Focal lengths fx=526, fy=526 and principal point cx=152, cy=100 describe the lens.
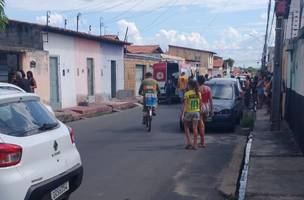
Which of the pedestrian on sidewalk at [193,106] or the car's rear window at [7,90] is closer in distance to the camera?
the car's rear window at [7,90]

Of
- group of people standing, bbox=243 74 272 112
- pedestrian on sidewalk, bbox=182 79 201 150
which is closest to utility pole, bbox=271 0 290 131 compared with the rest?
pedestrian on sidewalk, bbox=182 79 201 150

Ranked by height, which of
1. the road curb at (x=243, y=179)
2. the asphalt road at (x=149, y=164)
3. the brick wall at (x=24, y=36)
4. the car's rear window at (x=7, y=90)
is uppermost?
the brick wall at (x=24, y=36)

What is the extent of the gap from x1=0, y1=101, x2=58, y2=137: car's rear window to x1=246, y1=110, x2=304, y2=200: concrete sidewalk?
9.79 ft

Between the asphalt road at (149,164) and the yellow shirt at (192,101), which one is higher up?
the yellow shirt at (192,101)

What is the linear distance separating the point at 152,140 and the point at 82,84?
14492 mm

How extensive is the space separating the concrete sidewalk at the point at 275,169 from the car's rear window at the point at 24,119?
2985mm

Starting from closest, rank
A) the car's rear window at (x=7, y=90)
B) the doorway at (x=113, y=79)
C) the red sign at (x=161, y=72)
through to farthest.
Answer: the car's rear window at (x=7, y=90) < the red sign at (x=161, y=72) < the doorway at (x=113, y=79)

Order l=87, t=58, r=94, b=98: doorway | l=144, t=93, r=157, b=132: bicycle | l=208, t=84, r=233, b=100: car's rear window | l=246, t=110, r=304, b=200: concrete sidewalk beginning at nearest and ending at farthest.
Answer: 1. l=246, t=110, r=304, b=200: concrete sidewalk
2. l=144, t=93, r=157, b=132: bicycle
3. l=208, t=84, r=233, b=100: car's rear window
4. l=87, t=58, r=94, b=98: doorway

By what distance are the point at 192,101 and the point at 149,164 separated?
2380 millimetres

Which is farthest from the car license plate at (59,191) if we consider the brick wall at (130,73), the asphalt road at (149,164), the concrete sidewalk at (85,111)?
the brick wall at (130,73)

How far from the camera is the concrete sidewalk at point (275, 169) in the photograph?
7330mm

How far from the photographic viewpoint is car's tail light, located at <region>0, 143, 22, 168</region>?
4914mm

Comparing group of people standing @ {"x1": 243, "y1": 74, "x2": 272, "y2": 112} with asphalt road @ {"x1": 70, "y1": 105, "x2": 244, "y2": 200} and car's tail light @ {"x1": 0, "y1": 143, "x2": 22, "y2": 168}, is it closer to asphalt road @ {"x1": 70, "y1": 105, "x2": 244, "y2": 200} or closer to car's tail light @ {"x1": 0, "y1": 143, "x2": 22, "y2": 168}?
asphalt road @ {"x1": 70, "y1": 105, "x2": 244, "y2": 200}

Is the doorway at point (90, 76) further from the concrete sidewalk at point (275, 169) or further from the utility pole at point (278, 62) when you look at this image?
the concrete sidewalk at point (275, 169)
